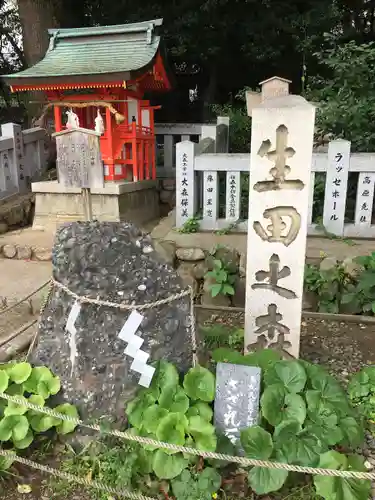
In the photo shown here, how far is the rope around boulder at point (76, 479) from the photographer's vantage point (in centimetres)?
239

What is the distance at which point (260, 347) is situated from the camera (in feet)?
11.6

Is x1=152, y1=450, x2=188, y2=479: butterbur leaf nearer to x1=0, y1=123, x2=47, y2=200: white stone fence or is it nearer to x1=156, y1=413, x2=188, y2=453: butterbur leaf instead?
x1=156, y1=413, x2=188, y2=453: butterbur leaf

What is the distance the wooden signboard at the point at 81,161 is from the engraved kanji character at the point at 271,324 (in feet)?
6.03

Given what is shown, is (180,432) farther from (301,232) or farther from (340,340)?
(340,340)

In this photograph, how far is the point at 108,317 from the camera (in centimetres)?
270

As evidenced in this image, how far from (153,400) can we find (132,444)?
26 cm

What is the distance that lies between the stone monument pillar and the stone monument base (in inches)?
180

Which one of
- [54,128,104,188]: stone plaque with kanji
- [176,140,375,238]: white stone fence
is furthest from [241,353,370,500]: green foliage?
[176,140,375,238]: white stone fence

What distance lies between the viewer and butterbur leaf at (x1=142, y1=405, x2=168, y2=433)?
249 cm

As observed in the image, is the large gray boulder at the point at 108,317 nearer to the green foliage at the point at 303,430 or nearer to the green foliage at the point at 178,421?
the green foliage at the point at 178,421

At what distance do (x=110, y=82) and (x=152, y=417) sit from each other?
5.84 m

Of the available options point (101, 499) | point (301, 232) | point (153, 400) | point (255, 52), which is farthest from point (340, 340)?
point (255, 52)

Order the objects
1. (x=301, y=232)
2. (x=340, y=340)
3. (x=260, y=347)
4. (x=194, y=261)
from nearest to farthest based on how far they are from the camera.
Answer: (x=301, y=232)
(x=260, y=347)
(x=340, y=340)
(x=194, y=261)

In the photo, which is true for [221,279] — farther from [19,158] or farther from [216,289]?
[19,158]
